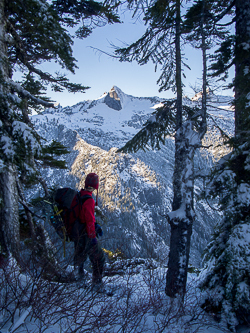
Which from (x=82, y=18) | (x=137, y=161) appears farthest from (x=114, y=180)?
(x=82, y=18)

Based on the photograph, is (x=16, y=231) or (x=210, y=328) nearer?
(x=210, y=328)

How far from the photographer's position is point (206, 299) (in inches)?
151

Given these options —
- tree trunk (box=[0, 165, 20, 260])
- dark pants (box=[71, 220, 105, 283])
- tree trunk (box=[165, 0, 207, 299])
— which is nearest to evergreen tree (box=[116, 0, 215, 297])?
tree trunk (box=[165, 0, 207, 299])

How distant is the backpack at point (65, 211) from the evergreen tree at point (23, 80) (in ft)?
2.83

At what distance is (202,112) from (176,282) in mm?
4493

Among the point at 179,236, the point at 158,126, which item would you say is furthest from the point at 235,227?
the point at 158,126

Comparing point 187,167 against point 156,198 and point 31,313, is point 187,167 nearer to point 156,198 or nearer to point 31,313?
point 31,313

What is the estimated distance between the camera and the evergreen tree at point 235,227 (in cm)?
339

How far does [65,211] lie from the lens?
4.08 m

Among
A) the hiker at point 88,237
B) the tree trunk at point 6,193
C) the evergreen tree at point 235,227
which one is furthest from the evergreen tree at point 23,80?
the evergreen tree at point 235,227

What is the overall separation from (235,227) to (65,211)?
11.4 ft

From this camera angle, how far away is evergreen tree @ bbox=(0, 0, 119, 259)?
426 cm

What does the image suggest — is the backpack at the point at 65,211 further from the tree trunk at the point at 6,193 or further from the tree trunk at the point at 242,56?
the tree trunk at the point at 242,56

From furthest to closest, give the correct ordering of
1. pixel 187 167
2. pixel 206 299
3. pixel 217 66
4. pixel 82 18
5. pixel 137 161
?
pixel 137 161 → pixel 82 18 → pixel 217 66 → pixel 187 167 → pixel 206 299
